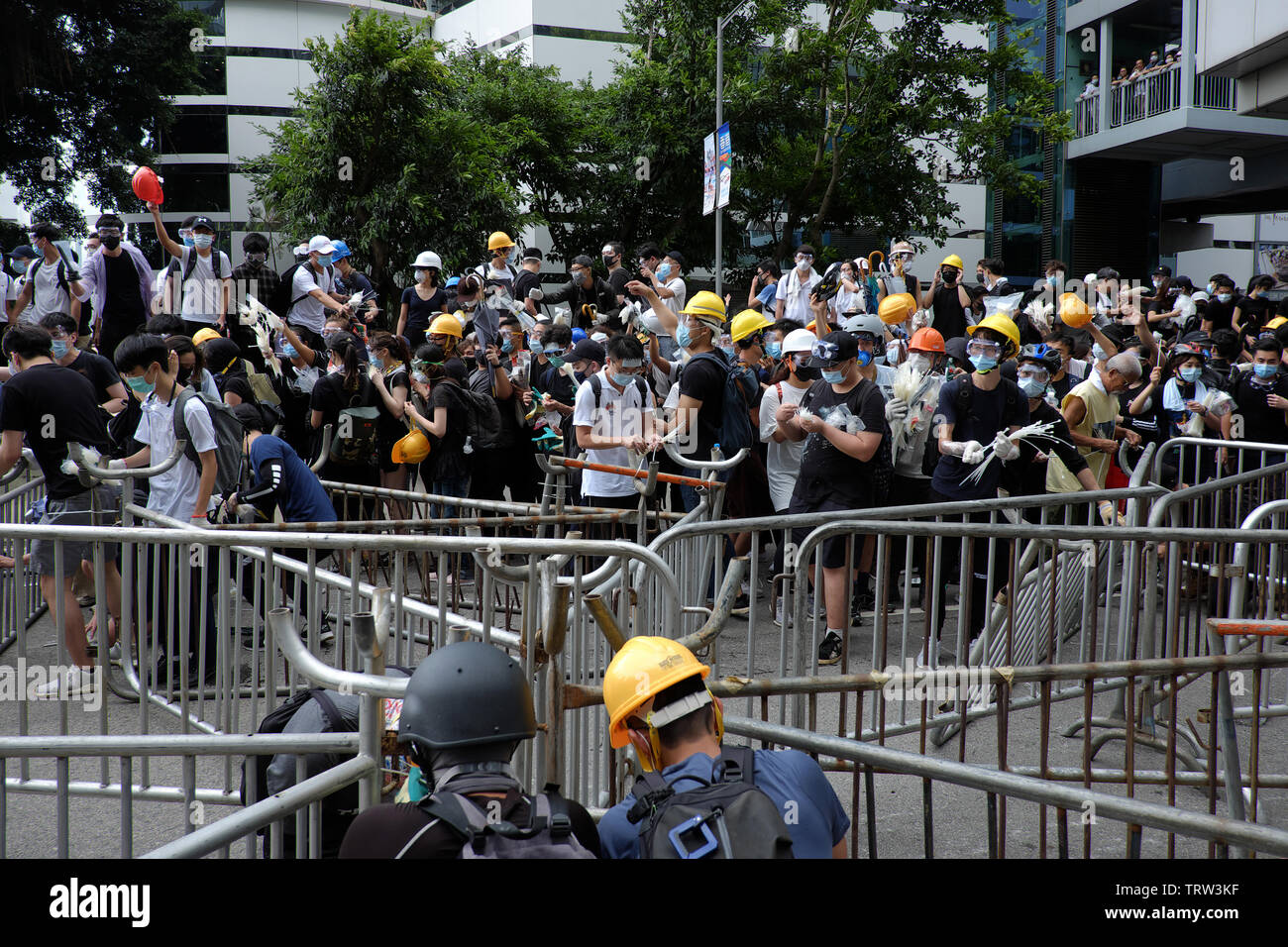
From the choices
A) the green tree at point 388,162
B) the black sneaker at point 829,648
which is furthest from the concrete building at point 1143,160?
the black sneaker at point 829,648

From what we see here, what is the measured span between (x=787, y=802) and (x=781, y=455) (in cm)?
536

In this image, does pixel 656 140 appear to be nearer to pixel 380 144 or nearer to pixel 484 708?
pixel 380 144

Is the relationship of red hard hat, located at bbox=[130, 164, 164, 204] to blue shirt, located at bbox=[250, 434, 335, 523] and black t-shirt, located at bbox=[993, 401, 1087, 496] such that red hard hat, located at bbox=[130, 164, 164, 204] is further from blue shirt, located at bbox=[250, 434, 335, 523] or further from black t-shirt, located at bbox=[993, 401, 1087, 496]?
black t-shirt, located at bbox=[993, 401, 1087, 496]

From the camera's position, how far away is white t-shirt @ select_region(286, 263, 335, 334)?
38.0 feet

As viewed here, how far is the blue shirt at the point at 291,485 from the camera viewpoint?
681cm

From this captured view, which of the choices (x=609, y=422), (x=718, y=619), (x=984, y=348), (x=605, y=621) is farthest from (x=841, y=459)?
(x=605, y=621)

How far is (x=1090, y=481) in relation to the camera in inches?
288

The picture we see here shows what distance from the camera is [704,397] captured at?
809 cm

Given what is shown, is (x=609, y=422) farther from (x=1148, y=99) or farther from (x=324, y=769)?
(x=1148, y=99)

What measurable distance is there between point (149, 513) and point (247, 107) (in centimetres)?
3476

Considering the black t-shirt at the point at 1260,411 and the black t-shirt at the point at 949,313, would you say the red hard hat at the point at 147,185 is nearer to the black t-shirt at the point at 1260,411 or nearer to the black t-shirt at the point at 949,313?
the black t-shirt at the point at 949,313

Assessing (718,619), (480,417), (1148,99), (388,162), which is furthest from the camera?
(1148,99)

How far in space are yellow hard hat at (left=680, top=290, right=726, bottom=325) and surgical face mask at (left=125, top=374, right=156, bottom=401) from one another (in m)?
3.81

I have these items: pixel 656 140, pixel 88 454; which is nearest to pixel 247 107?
pixel 656 140
